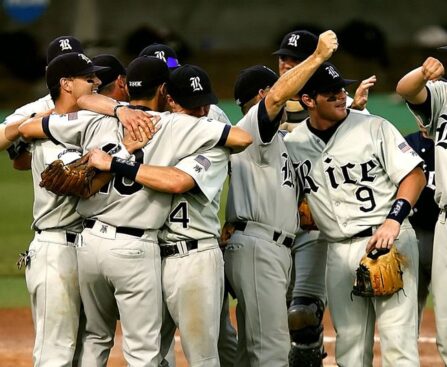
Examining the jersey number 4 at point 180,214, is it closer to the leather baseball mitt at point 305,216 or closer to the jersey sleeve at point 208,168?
the jersey sleeve at point 208,168

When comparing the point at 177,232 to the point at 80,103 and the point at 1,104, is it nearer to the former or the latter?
the point at 80,103

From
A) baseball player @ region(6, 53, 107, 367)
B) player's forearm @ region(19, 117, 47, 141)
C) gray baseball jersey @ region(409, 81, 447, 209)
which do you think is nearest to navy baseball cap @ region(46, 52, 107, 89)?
baseball player @ region(6, 53, 107, 367)

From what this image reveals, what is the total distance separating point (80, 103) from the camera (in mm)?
5648

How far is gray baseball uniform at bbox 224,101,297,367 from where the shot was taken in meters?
5.81

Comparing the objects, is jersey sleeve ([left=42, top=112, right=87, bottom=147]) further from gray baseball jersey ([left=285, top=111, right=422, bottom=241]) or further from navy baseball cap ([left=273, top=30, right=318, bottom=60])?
navy baseball cap ([left=273, top=30, right=318, bottom=60])

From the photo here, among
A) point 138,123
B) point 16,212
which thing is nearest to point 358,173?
point 138,123

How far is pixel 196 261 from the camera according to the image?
17.9 ft

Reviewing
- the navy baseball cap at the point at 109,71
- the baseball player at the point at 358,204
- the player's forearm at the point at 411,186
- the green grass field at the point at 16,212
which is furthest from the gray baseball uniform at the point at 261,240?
the green grass field at the point at 16,212

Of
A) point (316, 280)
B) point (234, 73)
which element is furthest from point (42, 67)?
point (316, 280)

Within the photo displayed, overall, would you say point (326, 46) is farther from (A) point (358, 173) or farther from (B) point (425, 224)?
(B) point (425, 224)

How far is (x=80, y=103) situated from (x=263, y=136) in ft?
3.35

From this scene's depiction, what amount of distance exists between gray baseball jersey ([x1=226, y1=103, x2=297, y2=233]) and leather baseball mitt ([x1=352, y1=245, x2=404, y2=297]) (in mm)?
595

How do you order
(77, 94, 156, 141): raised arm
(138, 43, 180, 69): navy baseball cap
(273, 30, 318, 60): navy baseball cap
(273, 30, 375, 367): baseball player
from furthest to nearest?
(273, 30, 318, 60): navy baseball cap
(138, 43, 180, 69): navy baseball cap
(273, 30, 375, 367): baseball player
(77, 94, 156, 141): raised arm

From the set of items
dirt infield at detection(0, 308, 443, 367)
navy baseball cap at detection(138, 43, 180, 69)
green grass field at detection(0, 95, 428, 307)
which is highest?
navy baseball cap at detection(138, 43, 180, 69)
